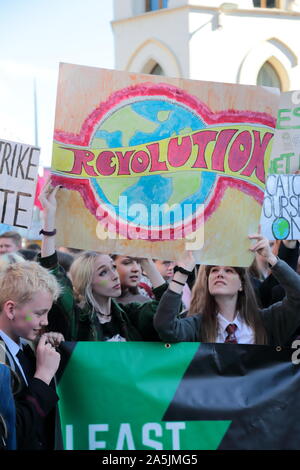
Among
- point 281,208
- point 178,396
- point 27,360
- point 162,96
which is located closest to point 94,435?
point 178,396

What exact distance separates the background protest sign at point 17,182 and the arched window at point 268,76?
20.7 meters

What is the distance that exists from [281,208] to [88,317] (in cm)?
150

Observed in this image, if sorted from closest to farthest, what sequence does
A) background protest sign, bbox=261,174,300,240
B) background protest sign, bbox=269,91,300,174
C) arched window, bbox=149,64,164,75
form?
background protest sign, bbox=261,174,300,240
background protest sign, bbox=269,91,300,174
arched window, bbox=149,64,164,75

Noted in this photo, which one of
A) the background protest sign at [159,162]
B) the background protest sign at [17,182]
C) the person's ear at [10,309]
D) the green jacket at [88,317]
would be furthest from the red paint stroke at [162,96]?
the person's ear at [10,309]

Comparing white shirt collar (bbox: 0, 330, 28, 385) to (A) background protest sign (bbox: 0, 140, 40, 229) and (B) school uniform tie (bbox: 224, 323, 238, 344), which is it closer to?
(A) background protest sign (bbox: 0, 140, 40, 229)

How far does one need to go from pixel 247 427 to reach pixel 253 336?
0.47 metres

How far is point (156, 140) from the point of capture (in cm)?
450

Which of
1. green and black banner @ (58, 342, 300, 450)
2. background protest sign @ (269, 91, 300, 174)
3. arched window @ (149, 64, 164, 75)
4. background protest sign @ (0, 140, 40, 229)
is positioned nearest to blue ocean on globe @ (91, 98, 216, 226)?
background protest sign @ (0, 140, 40, 229)

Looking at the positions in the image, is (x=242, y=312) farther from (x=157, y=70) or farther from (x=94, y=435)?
(x=157, y=70)

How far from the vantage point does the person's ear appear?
12.4ft

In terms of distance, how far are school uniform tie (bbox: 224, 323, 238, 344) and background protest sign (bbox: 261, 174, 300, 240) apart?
0.99 m

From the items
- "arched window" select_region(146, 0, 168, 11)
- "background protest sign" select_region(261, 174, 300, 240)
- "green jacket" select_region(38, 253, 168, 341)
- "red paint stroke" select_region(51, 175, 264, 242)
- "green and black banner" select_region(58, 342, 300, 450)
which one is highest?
"arched window" select_region(146, 0, 168, 11)

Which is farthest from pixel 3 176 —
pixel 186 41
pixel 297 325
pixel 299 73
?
pixel 299 73

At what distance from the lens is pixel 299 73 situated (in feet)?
82.1
